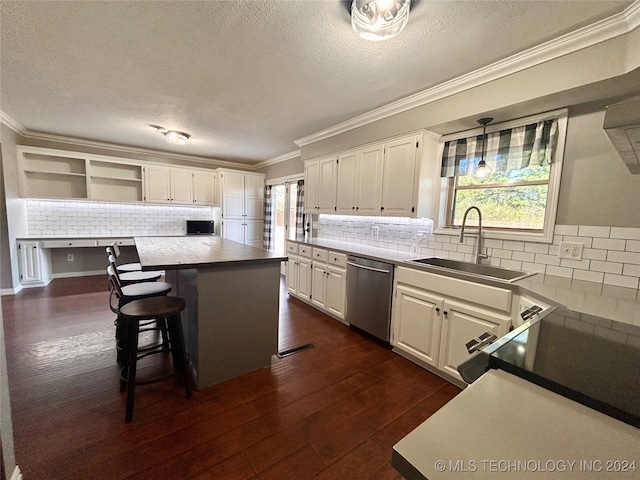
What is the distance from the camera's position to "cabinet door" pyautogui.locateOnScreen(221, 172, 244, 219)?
18.2 ft

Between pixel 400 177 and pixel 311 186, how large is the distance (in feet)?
5.14

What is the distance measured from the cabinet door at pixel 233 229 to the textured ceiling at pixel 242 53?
2669 mm

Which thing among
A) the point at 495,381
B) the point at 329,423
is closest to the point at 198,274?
the point at 329,423

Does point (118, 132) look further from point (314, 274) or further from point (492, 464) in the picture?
point (492, 464)

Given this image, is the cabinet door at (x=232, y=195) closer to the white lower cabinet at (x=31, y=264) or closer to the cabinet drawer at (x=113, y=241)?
the cabinet drawer at (x=113, y=241)

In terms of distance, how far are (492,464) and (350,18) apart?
206 centimetres

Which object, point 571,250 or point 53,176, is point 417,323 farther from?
point 53,176

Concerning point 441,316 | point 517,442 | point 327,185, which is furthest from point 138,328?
point 327,185

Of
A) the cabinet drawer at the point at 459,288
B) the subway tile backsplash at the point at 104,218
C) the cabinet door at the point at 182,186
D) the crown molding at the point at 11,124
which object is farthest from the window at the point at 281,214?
the crown molding at the point at 11,124

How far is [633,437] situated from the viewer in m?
0.49

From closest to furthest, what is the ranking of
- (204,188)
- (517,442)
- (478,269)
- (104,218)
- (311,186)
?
(517,442) < (478,269) < (311,186) < (104,218) < (204,188)

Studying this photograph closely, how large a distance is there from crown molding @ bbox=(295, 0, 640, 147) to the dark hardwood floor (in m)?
2.41

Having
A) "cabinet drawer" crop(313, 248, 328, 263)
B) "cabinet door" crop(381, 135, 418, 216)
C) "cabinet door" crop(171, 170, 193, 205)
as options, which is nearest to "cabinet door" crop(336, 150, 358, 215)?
"cabinet door" crop(381, 135, 418, 216)

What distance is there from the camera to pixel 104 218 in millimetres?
4988
